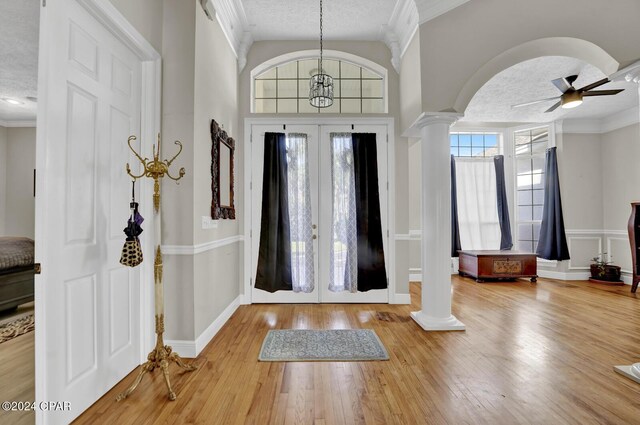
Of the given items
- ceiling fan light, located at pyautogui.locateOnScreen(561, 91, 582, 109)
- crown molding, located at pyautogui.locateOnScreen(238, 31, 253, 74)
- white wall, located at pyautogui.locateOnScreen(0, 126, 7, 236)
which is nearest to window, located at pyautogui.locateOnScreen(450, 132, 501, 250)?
ceiling fan light, located at pyautogui.locateOnScreen(561, 91, 582, 109)

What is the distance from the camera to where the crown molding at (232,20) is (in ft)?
10.5

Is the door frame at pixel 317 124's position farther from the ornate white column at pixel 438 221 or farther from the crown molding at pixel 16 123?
the crown molding at pixel 16 123

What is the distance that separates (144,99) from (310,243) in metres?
2.46

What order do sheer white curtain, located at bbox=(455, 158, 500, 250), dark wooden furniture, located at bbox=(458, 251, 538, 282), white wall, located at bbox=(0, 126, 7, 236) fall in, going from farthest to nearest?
1. sheer white curtain, located at bbox=(455, 158, 500, 250)
2. dark wooden furniture, located at bbox=(458, 251, 538, 282)
3. white wall, located at bbox=(0, 126, 7, 236)

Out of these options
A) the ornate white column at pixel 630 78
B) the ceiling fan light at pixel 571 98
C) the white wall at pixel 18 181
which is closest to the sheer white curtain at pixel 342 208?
the ornate white column at pixel 630 78

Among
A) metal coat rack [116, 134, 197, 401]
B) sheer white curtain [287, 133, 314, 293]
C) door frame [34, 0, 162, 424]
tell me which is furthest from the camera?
sheer white curtain [287, 133, 314, 293]

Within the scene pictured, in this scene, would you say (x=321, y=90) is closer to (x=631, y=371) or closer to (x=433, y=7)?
(x=433, y=7)

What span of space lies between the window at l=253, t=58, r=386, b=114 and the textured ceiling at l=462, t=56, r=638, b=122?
69.8 inches

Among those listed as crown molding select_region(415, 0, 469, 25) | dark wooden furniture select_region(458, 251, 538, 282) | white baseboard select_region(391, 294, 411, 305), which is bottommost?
white baseboard select_region(391, 294, 411, 305)

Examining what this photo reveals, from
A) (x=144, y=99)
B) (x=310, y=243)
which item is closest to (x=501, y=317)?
(x=310, y=243)

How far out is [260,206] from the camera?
4.05 m

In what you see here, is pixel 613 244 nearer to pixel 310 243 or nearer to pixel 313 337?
pixel 310 243

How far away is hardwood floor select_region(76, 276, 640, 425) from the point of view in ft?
5.92

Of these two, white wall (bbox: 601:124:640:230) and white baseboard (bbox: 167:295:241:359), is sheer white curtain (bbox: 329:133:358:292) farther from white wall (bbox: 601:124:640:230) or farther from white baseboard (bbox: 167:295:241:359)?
white wall (bbox: 601:124:640:230)
